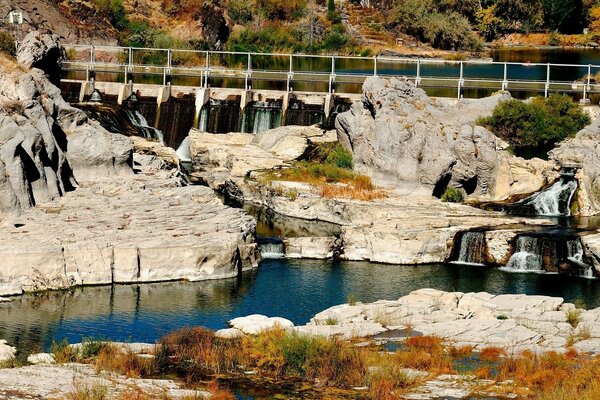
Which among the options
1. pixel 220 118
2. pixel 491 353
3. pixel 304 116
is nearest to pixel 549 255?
pixel 491 353

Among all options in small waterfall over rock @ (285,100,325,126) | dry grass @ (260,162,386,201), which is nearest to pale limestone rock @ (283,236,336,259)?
dry grass @ (260,162,386,201)

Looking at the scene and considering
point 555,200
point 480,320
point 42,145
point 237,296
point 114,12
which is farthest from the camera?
point 114,12

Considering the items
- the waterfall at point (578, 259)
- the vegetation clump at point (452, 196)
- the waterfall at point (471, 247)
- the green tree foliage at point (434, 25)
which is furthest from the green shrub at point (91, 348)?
the green tree foliage at point (434, 25)

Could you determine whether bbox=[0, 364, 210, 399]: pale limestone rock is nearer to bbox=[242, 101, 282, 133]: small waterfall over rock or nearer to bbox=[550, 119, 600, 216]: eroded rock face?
bbox=[550, 119, 600, 216]: eroded rock face

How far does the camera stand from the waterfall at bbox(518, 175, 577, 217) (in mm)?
58625

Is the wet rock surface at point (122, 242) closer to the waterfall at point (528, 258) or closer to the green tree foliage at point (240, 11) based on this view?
the waterfall at point (528, 258)

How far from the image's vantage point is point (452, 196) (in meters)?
60.0

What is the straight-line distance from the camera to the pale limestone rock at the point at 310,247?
2079 inches

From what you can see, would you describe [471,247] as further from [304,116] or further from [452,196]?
[304,116]

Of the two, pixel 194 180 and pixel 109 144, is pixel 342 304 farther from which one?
pixel 194 180

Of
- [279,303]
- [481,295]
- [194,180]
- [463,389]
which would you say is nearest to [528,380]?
[463,389]

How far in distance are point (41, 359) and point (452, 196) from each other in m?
28.3

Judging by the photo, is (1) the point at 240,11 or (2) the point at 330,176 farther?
(1) the point at 240,11

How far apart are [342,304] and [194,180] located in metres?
24.1
